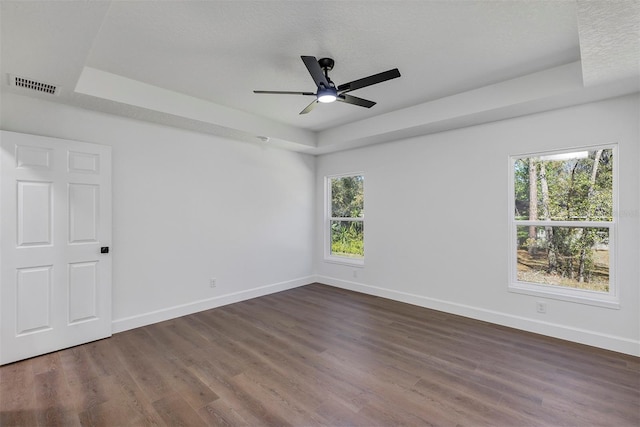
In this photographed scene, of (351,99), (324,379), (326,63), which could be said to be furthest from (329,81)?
(324,379)

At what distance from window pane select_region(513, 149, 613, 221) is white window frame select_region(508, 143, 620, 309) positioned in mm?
60

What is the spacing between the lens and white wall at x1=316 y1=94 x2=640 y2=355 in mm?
3035

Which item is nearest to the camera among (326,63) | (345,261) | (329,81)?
(329,81)

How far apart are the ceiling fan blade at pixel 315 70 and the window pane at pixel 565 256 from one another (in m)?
3.00

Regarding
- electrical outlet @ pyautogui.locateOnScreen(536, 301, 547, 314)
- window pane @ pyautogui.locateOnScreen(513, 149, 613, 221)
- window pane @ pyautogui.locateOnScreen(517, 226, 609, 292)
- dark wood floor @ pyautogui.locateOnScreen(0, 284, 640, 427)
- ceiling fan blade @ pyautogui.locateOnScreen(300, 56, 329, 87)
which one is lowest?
dark wood floor @ pyautogui.locateOnScreen(0, 284, 640, 427)

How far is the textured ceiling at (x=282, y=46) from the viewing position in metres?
2.07

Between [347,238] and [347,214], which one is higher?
[347,214]

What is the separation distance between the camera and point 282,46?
2.63 m

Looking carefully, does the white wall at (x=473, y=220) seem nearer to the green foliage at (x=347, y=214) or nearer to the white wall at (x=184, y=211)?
the green foliage at (x=347, y=214)

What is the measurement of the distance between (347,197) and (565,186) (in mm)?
3226

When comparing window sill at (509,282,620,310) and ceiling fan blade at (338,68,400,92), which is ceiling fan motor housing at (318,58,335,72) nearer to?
ceiling fan blade at (338,68,400,92)

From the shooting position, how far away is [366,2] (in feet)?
6.91

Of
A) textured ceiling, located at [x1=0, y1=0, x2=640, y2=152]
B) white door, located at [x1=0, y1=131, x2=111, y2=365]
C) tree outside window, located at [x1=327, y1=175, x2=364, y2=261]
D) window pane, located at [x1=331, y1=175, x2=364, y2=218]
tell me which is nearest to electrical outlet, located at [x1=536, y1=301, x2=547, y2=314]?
textured ceiling, located at [x1=0, y1=0, x2=640, y2=152]

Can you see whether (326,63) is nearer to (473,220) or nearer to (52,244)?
(473,220)
